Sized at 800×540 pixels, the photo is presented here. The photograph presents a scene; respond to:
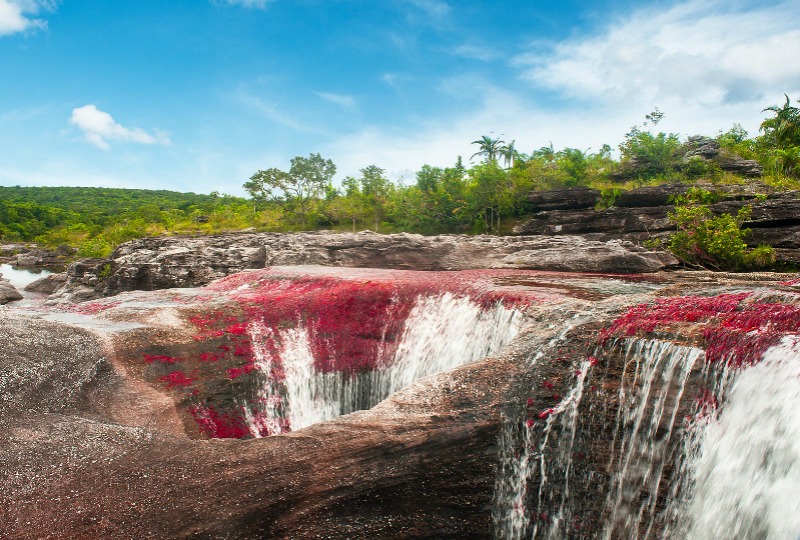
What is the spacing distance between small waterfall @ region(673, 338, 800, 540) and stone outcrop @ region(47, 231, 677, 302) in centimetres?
1475

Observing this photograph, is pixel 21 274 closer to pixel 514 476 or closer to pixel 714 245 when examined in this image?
pixel 714 245

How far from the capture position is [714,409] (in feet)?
20.2

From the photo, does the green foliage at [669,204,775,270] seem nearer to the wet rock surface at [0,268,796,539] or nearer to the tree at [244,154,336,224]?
the wet rock surface at [0,268,796,539]

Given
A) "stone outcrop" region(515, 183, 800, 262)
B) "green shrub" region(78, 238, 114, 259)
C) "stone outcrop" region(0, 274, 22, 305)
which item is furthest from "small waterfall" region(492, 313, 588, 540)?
"green shrub" region(78, 238, 114, 259)

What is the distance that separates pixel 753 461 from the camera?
534 cm

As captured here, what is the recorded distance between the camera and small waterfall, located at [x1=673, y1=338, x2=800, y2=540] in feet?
16.0

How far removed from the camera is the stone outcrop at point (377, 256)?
68.2 ft

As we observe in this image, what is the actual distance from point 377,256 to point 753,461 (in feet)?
65.8

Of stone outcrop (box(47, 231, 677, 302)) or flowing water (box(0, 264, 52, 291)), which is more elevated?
stone outcrop (box(47, 231, 677, 302))

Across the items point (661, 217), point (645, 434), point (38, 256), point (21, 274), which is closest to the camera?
point (645, 434)

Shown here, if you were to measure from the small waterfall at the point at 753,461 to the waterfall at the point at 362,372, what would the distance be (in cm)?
596

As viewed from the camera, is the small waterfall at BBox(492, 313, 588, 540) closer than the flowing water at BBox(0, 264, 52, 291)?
Yes

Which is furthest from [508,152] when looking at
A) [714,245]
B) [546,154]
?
[714,245]

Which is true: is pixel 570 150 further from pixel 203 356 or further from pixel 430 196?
pixel 203 356
